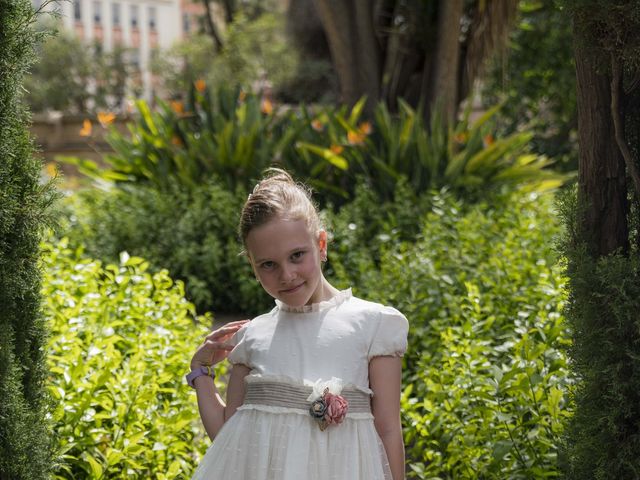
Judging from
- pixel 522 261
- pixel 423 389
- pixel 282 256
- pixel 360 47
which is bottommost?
pixel 423 389

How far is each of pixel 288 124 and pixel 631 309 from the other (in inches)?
292

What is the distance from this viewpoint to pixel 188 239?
7.70m

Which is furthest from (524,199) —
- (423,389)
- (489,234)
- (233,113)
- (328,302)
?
(328,302)

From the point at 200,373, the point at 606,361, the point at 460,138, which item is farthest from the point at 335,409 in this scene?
the point at 460,138

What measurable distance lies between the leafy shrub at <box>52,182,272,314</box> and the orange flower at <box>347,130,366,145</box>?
107 centimetres

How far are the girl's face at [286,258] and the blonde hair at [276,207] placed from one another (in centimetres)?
2

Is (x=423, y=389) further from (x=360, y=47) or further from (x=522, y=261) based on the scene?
(x=360, y=47)

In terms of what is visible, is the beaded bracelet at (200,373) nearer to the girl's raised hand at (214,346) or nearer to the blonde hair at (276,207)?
the girl's raised hand at (214,346)

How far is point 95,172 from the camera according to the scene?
1001 cm

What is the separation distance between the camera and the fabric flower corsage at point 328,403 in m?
2.27

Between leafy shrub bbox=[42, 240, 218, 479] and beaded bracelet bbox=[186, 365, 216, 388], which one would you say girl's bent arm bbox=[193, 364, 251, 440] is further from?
leafy shrub bbox=[42, 240, 218, 479]

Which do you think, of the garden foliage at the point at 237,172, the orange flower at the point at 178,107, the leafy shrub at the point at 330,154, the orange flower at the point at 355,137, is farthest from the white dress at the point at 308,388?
the orange flower at the point at 178,107

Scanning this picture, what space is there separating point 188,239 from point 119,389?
416 cm

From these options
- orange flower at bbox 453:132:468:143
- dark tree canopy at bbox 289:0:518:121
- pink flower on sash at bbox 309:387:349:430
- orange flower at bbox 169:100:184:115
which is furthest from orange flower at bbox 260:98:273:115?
pink flower on sash at bbox 309:387:349:430
